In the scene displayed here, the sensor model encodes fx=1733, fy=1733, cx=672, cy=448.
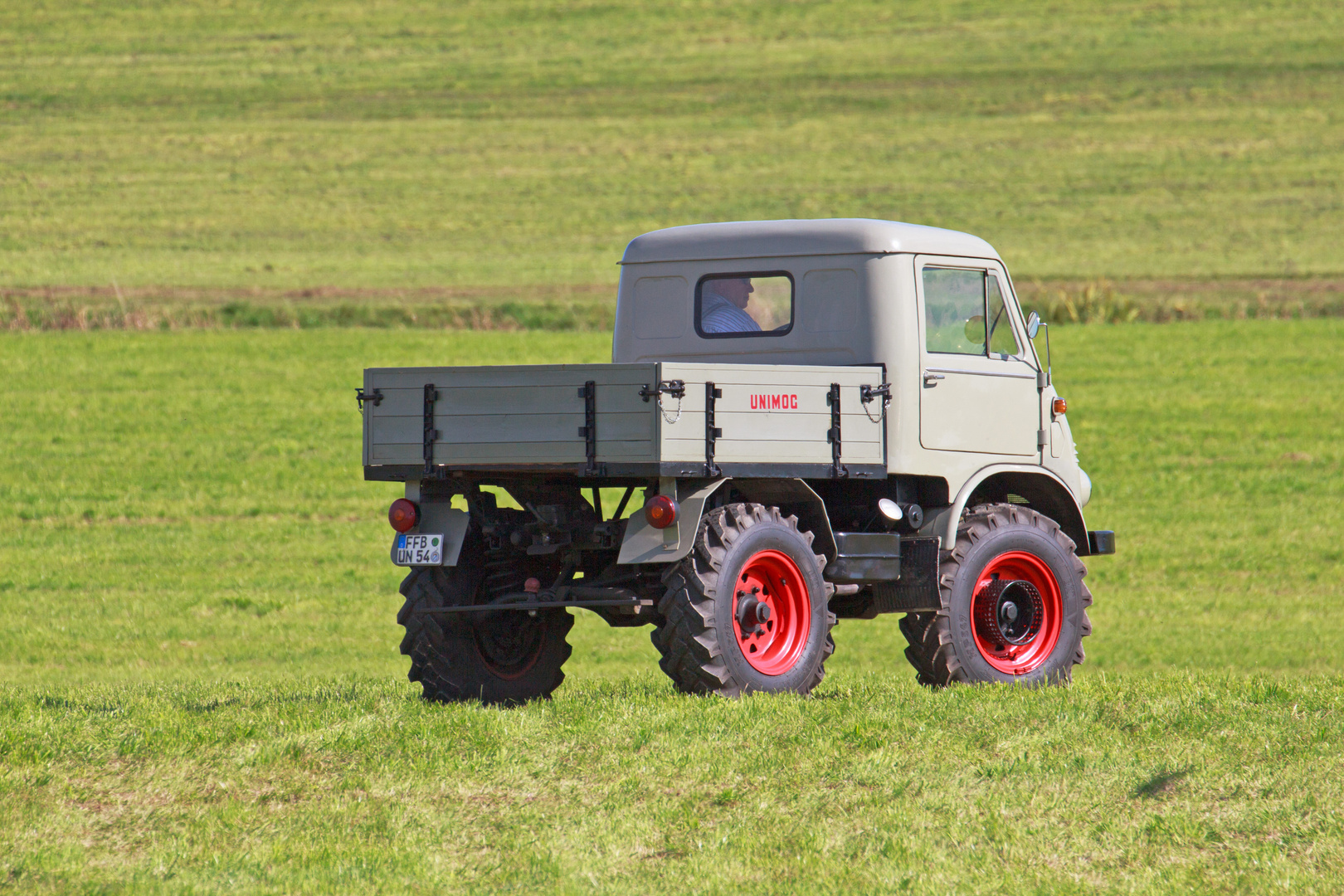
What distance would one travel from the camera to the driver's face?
11227 millimetres

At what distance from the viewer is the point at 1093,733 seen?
8750 millimetres

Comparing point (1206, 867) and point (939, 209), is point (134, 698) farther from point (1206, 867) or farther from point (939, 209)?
point (939, 209)

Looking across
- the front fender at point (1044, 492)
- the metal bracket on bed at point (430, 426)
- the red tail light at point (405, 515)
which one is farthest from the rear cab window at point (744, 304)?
the red tail light at point (405, 515)

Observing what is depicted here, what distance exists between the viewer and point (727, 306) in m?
11.3

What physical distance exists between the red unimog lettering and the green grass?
35.9 meters

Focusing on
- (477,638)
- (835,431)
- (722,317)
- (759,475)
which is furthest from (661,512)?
(722,317)

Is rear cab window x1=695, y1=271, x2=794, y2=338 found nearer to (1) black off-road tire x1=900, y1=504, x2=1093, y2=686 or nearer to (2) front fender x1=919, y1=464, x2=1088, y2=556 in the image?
(2) front fender x1=919, y1=464, x2=1088, y2=556

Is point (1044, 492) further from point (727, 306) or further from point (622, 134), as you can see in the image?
point (622, 134)

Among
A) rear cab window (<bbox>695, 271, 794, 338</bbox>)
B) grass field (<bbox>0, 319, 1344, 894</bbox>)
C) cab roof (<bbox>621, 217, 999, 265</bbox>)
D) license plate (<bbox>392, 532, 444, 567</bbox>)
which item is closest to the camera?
grass field (<bbox>0, 319, 1344, 894</bbox>)

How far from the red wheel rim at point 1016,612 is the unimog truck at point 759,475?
0.06 feet

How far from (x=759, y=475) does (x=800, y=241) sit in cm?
195

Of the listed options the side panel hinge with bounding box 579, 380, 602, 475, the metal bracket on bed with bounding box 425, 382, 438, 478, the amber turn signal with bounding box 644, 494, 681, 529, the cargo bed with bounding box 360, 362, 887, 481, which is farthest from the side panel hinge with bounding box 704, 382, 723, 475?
the metal bracket on bed with bounding box 425, 382, 438, 478

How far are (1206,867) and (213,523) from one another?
18.0m

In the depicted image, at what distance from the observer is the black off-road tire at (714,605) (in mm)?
9406
